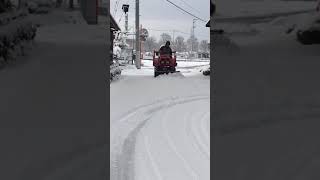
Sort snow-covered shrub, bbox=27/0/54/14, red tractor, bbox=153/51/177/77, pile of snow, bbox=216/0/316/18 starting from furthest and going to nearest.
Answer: red tractor, bbox=153/51/177/77 → pile of snow, bbox=216/0/316/18 → snow-covered shrub, bbox=27/0/54/14

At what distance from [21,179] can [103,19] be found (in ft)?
4.67

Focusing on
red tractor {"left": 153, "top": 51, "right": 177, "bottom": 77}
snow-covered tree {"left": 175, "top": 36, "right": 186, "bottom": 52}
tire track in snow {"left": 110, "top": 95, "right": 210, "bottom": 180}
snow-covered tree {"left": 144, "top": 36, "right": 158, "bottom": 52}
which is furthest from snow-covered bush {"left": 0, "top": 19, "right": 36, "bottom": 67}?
snow-covered tree {"left": 175, "top": 36, "right": 186, "bottom": 52}

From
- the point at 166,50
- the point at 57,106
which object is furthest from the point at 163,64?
the point at 57,106

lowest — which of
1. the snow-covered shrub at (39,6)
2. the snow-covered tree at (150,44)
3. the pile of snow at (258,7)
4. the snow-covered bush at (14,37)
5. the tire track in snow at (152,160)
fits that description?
the tire track in snow at (152,160)

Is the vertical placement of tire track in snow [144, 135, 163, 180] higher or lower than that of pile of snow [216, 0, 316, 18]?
lower

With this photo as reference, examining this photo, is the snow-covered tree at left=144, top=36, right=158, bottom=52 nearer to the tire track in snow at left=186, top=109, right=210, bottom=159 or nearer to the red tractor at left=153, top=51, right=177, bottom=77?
the red tractor at left=153, top=51, right=177, bottom=77

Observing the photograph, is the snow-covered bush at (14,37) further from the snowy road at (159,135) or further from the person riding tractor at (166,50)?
the person riding tractor at (166,50)

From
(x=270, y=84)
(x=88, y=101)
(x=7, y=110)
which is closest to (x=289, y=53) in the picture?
(x=270, y=84)

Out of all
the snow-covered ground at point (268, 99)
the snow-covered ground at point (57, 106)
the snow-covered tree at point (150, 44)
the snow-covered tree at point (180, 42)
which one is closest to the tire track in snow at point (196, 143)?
the snow-covered ground at point (268, 99)

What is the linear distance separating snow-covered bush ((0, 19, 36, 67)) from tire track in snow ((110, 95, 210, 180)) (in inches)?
53.6

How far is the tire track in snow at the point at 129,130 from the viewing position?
4.21 m

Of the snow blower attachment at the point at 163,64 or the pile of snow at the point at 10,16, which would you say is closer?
the pile of snow at the point at 10,16

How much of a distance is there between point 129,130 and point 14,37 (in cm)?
261

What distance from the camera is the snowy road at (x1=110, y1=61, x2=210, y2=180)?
4266mm
